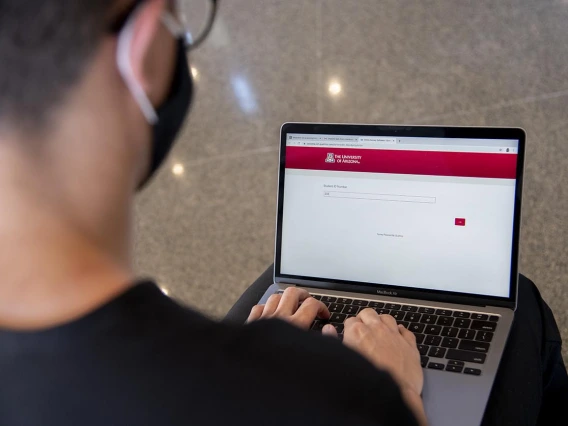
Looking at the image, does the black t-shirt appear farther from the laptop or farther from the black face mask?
the laptop

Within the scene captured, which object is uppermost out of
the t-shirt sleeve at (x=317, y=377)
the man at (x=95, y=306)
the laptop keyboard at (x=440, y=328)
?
the man at (x=95, y=306)

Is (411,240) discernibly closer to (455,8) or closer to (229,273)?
(229,273)

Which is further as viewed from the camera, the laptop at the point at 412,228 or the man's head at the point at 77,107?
the laptop at the point at 412,228

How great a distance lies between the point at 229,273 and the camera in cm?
189

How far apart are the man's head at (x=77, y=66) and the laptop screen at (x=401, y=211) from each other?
59 centimetres

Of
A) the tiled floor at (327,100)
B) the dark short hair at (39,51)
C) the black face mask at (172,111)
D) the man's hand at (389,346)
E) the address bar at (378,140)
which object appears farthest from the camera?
the tiled floor at (327,100)

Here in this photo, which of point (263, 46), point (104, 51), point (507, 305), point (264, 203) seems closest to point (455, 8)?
point (263, 46)

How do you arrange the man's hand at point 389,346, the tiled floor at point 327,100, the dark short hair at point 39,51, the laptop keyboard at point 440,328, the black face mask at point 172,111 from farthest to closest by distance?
the tiled floor at point 327,100, the laptop keyboard at point 440,328, the man's hand at point 389,346, the black face mask at point 172,111, the dark short hair at point 39,51

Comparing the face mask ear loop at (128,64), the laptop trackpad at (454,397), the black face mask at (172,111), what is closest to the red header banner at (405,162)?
the laptop trackpad at (454,397)

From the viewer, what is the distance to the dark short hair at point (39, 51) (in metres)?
0.50

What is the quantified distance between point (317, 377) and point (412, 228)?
0.60 metres

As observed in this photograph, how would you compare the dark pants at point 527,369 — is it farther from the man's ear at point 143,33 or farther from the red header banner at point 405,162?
the man's ear at point 143,33

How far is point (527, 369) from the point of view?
982 millimetres

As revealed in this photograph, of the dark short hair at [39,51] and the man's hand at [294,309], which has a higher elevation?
the dark short hair at [39,51]
